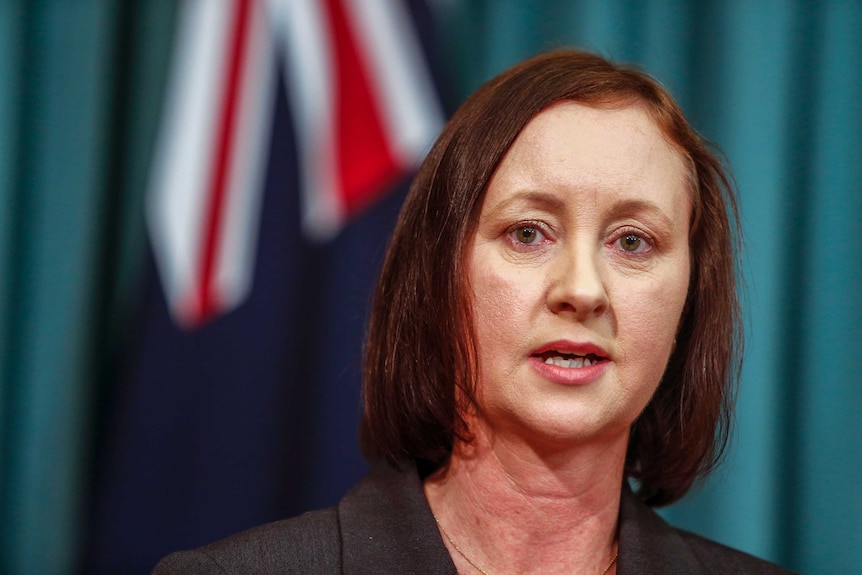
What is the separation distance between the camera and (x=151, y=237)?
6.89ft

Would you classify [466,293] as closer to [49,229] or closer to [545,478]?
[545,478]

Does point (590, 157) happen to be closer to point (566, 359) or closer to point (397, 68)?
point (566, 359)

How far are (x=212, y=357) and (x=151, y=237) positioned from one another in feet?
0.95

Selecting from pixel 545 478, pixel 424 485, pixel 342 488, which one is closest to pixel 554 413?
pixel 545 478

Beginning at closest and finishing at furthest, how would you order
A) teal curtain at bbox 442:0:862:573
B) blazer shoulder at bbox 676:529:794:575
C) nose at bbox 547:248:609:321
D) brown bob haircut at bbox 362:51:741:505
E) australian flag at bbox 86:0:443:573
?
nose at bbox 547:248:609:321, brown bob haircut at bbox 362:51:741:505, blazer shoulder at bbox 676:529:794:575, teal curtain at bbox 442:0:862:573, australian flag at bbox 86:0:443:573

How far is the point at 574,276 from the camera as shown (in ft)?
3.99

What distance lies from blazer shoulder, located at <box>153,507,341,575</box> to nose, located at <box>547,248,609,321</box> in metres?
0.42

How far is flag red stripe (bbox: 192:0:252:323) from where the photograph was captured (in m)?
2.10

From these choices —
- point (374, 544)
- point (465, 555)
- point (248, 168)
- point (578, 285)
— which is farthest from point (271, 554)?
point (248, 168)

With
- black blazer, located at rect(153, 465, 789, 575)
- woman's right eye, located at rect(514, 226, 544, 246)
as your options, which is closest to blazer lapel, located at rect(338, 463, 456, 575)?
black blazer, located at rect(153, 465, 789, 575)

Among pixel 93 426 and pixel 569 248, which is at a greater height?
pixel 569 248

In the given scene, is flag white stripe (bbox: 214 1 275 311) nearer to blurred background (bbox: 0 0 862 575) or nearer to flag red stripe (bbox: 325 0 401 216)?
blurred background (bbox: 0 0 862 575)

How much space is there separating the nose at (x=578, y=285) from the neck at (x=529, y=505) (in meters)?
0.20

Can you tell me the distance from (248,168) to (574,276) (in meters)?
1.09
